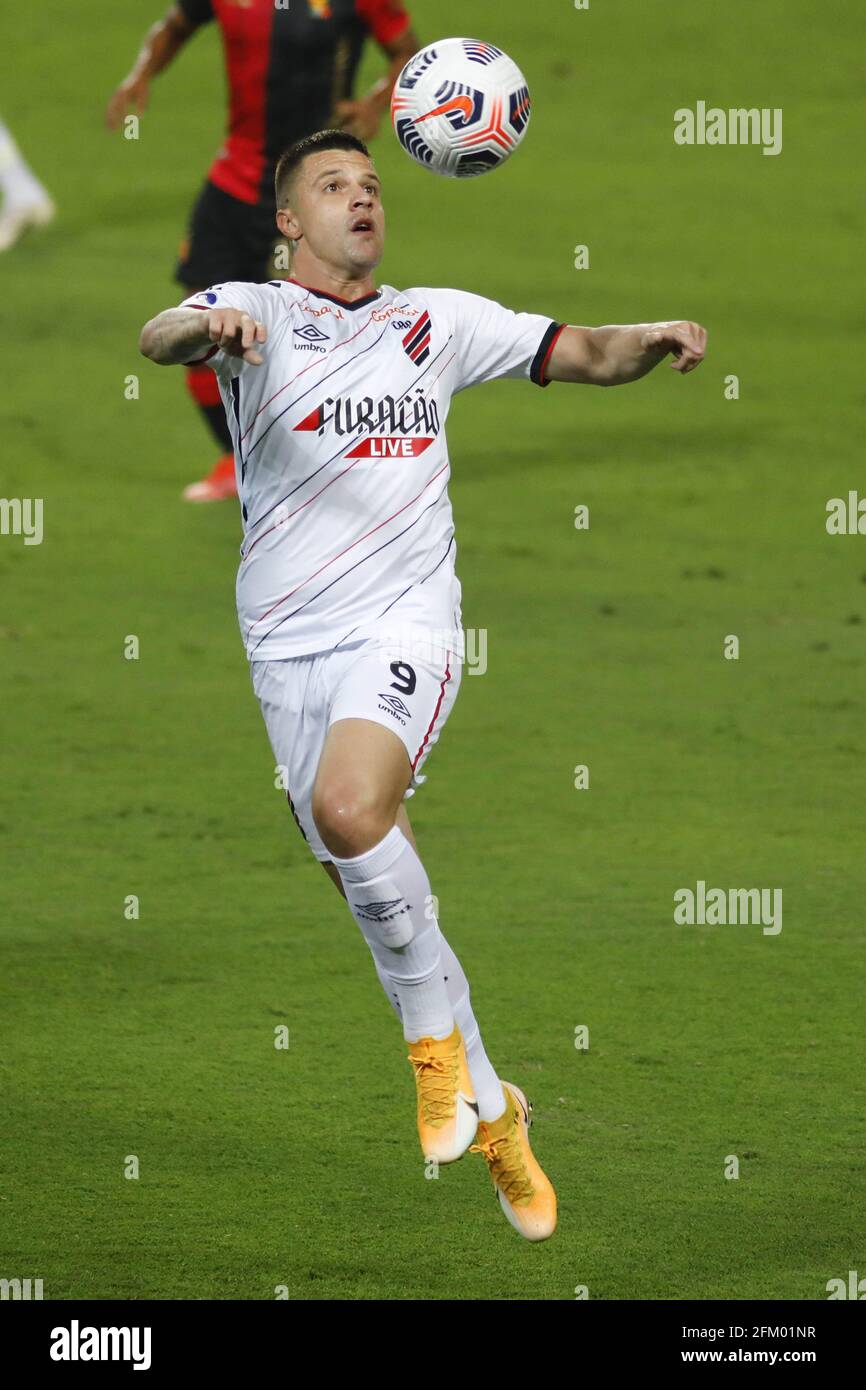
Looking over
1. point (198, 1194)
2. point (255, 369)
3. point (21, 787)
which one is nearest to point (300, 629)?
point (255, 369)

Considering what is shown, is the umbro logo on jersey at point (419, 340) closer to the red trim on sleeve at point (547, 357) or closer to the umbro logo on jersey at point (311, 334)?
the umbro logo on jersey at point (311, 334)

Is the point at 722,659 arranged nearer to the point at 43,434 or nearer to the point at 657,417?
the point at 657,417

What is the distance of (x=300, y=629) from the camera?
19.6 ft

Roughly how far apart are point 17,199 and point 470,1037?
13209 millimetres

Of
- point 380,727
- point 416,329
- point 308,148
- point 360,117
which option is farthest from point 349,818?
point 360,117

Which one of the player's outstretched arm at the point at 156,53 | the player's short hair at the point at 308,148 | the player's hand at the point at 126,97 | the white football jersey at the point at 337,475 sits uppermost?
the player's outstretched arm at the point at 156,53

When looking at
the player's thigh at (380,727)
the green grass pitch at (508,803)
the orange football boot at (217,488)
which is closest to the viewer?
the player's thigh at (380,727)

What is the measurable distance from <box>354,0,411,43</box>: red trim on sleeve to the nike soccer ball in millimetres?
6459

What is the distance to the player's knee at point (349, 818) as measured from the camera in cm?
546

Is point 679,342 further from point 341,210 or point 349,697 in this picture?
point 349,697

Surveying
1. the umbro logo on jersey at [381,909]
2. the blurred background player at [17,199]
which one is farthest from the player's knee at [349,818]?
the blurred background player at [17,199]

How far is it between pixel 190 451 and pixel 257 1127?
9.48m

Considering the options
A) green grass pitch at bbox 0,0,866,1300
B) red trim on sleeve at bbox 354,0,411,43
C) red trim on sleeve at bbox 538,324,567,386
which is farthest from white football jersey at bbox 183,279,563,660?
red trim on sleeve at bbox 354,0,411,43

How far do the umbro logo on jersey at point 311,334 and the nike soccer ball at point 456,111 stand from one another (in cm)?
101
